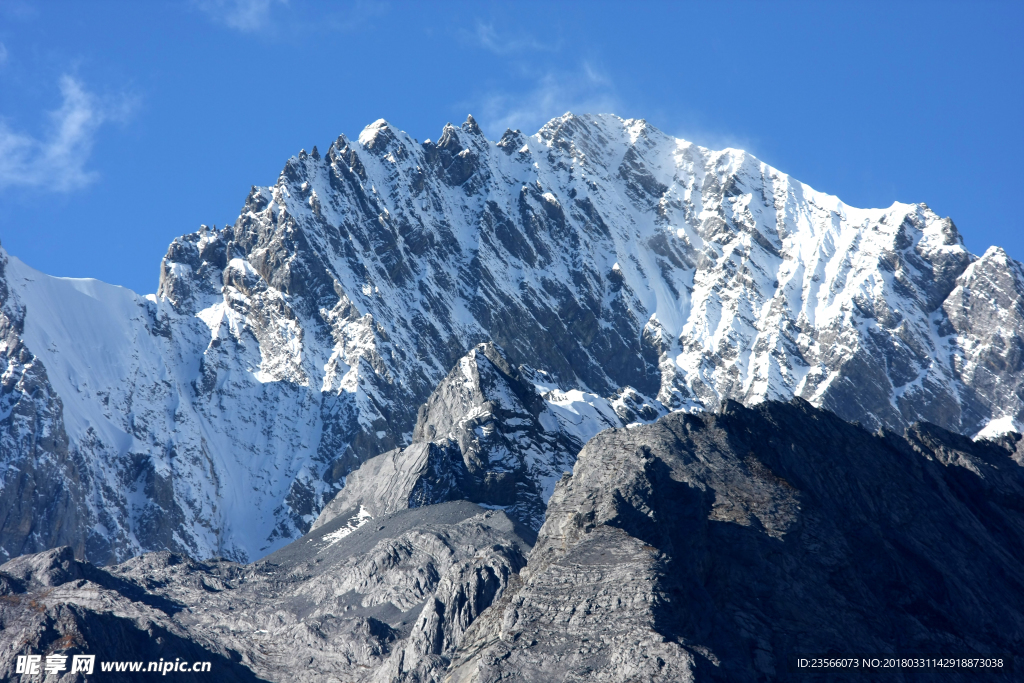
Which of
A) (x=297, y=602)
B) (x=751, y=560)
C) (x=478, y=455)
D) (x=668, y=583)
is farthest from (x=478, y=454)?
(x=668, y=583)

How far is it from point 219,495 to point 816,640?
132098 mm

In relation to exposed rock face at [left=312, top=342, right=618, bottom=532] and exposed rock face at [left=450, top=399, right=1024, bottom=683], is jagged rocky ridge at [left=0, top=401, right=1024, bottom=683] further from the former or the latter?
exposed rock face at [left=312, top=342, right=618, bottom=532]

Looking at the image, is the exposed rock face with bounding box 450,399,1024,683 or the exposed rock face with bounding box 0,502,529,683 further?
the exposed rock face with bounding box 0,502,529,683

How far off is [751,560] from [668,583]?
1048cm

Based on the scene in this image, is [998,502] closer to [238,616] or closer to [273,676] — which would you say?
[273,676]

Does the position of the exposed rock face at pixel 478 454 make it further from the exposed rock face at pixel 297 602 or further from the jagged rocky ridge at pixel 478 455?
the exposed rock face at pixel 297 602

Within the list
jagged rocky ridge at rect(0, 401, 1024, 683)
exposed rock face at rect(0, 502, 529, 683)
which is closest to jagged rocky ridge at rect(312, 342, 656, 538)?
exposed rock face at rect(0, 502, 529, 683)

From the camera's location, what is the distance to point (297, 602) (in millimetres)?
134000

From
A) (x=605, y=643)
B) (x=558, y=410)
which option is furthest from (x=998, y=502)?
(x=558, y=410)

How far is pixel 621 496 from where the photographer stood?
278ft

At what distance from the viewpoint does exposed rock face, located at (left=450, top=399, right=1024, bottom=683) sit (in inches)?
2859

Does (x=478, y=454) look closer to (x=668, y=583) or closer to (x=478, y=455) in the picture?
(x=478, y=455)

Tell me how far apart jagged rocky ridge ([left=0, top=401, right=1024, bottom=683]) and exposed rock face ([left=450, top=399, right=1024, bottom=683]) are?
153 millimetres

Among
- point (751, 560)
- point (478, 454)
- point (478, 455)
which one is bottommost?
point (751, 560)
